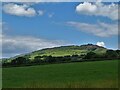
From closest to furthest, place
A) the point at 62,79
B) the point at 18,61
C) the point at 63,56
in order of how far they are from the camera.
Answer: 1. the point at 62,79
2. the point at 18,61
3. the point at 63,56

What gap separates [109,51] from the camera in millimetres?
72938

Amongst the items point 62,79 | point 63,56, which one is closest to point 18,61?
point 63,56

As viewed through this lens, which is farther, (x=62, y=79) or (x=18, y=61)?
(x=18, y=61)

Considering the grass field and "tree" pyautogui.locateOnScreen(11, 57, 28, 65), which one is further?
"tree" pyautogui.locateOnScreen(11, 57, 28, 65)

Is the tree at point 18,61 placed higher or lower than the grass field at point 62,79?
higher

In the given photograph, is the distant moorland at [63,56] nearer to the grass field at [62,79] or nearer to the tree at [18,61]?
the tree at [18,61]

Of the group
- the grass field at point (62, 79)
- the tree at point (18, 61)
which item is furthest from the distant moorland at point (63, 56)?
the grass field at point (62, 79)

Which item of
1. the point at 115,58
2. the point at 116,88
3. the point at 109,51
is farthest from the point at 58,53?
the point at 116,88

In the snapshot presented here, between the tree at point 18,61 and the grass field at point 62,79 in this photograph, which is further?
the tree at point 18,61

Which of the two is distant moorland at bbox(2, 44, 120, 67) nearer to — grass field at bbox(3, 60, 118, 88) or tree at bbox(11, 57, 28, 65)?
tree at bbox(11, 57, 28, 65)

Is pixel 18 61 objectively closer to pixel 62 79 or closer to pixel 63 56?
pixel 63 56

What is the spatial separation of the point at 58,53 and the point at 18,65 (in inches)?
841

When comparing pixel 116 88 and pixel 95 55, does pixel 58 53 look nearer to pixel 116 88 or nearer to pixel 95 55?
pixel 95 55

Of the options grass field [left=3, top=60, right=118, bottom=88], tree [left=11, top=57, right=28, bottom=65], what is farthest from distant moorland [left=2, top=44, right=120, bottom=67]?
grass field [left=3, top=60, right=118, bottom=88]
